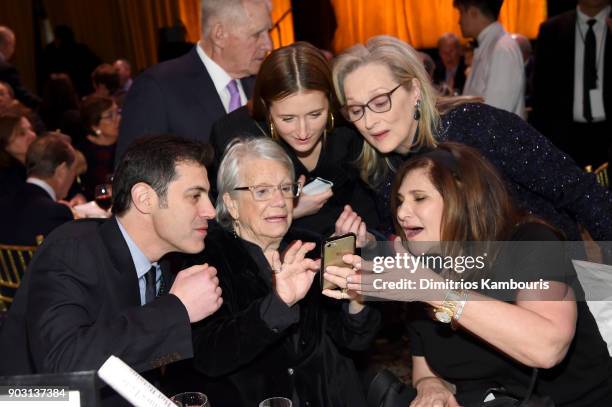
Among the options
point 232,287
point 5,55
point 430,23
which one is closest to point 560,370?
point 232,287

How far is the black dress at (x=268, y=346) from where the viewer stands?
227cm

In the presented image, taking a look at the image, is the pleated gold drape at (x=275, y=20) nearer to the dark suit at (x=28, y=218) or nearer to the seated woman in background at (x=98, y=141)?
the seated woman in background at (x=98, y=141)

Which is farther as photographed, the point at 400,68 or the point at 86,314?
the point at 400,68

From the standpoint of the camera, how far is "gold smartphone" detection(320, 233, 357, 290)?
6.38 feet

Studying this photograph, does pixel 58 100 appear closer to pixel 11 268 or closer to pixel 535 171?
pixel 11 268

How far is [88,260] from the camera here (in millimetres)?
2010

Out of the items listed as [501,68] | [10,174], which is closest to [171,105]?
[10,174]

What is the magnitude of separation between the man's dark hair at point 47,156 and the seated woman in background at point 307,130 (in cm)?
157

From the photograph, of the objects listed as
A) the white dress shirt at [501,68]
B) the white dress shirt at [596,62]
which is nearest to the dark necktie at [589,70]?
A: the white dress shirt at [596,62]

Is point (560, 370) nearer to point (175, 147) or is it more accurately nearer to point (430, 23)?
point (175, 147)

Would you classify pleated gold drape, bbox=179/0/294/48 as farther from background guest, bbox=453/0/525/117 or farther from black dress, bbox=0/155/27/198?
black dress, bbox=0/155/27/198

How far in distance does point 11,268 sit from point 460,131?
2.33 m

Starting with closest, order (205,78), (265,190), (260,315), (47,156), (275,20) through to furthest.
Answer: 1. (260,315)
2. (265,190)
3. (205,78)
4. (47,156)
5. (275,20)

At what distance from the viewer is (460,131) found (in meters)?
2.60
